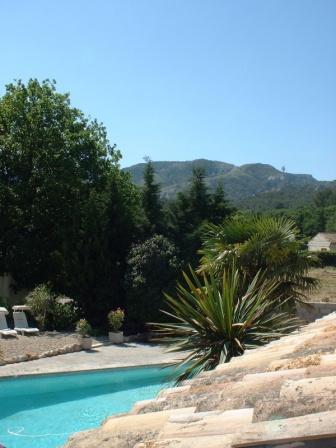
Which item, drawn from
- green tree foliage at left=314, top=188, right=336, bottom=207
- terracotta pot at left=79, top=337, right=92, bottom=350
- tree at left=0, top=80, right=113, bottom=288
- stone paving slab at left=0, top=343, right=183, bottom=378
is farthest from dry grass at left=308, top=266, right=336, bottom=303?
green tree foliage at left=314, top=188, right=336, bottom=207

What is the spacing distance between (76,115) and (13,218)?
5.89m

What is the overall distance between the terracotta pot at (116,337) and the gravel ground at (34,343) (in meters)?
1.35

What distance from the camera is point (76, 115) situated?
92.7 ft

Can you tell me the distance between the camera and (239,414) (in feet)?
9.02

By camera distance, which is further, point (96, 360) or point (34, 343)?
point (34, 343)

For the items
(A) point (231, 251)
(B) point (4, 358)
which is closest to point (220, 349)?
(A) point (231, 251)

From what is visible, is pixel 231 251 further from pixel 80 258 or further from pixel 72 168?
pixel 72 168

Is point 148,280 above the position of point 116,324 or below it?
above

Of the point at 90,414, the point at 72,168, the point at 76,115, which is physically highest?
the point at 76,115

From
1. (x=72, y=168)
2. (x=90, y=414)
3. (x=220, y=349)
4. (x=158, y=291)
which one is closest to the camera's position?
(x=220, y=349)

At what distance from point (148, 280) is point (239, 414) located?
19650 mm

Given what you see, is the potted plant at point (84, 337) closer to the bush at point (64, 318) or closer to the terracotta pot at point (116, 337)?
the terracotta pot at point (116, 337)

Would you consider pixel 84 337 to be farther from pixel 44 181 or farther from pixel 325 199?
pixel 325 199

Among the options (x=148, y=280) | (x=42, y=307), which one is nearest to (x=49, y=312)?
(x=42, y=307)
